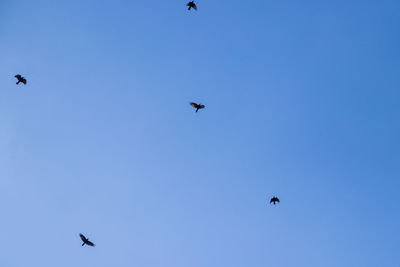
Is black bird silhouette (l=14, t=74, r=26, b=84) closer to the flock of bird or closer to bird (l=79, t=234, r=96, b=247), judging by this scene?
the flock of bird

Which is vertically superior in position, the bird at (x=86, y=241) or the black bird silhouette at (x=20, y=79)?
the black bird silhouette at (x=20, y=79)

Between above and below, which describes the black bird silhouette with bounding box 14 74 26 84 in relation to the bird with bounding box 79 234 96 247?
above

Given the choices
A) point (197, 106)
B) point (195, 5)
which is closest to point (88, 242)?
point (197, 106)

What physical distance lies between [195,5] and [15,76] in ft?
69.2

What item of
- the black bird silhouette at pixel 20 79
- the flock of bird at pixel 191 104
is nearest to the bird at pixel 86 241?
the flock of bird at pixel 191 104

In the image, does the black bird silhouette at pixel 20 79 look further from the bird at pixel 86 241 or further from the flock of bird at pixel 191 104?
the bird at pixel 86 241

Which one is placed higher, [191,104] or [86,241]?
[191,104]

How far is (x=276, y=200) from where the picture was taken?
99.2 ft

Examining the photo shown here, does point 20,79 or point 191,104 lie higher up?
point 191,104

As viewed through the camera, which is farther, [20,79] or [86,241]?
[20,79]

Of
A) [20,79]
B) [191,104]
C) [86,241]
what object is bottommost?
[86,241]

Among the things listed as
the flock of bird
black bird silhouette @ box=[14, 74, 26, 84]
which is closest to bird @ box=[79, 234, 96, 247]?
the flock of bird

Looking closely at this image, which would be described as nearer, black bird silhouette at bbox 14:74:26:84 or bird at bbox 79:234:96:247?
bird at bbox 79:234:96:247

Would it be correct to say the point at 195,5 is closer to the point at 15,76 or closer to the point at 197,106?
the point at 197,106
